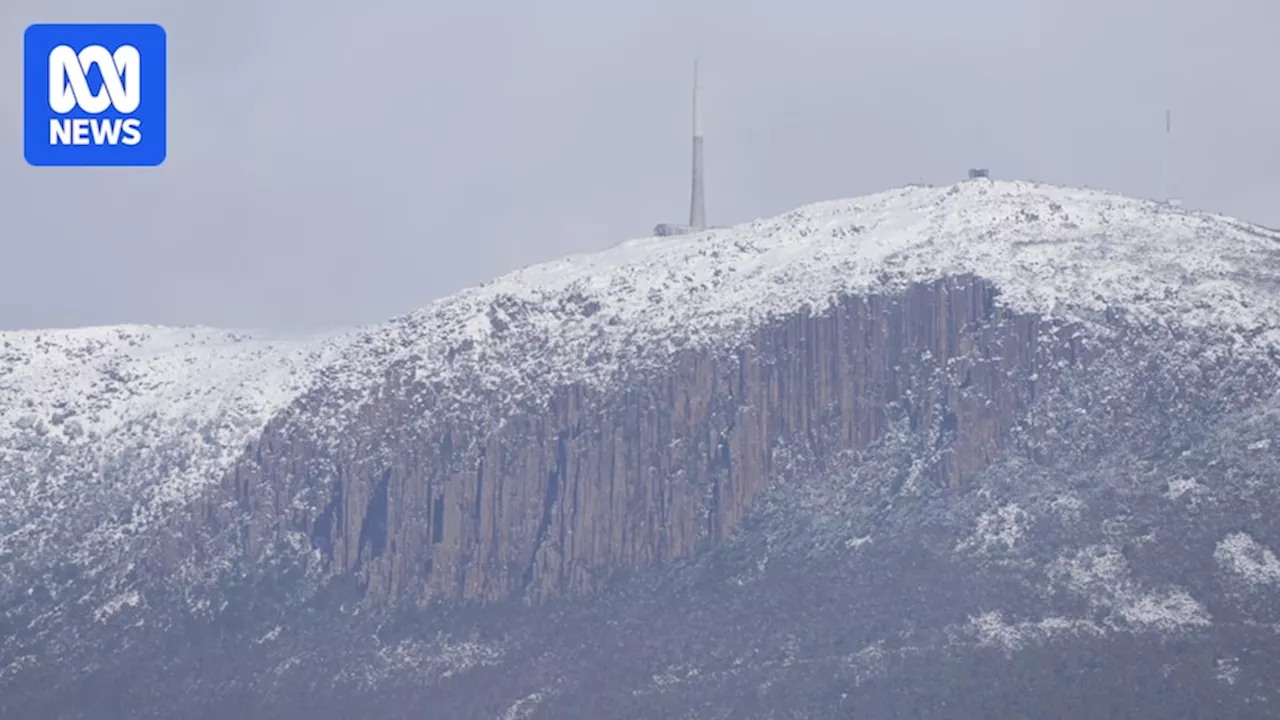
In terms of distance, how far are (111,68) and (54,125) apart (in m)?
3.70

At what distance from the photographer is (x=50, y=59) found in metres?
178

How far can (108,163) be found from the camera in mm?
176750

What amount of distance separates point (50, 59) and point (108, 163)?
18.4ft

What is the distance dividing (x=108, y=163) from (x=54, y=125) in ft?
10.4

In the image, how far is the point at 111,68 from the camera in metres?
178

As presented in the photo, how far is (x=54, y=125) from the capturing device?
177 metres

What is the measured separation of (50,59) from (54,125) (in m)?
3.05

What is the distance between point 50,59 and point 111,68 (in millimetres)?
2797
